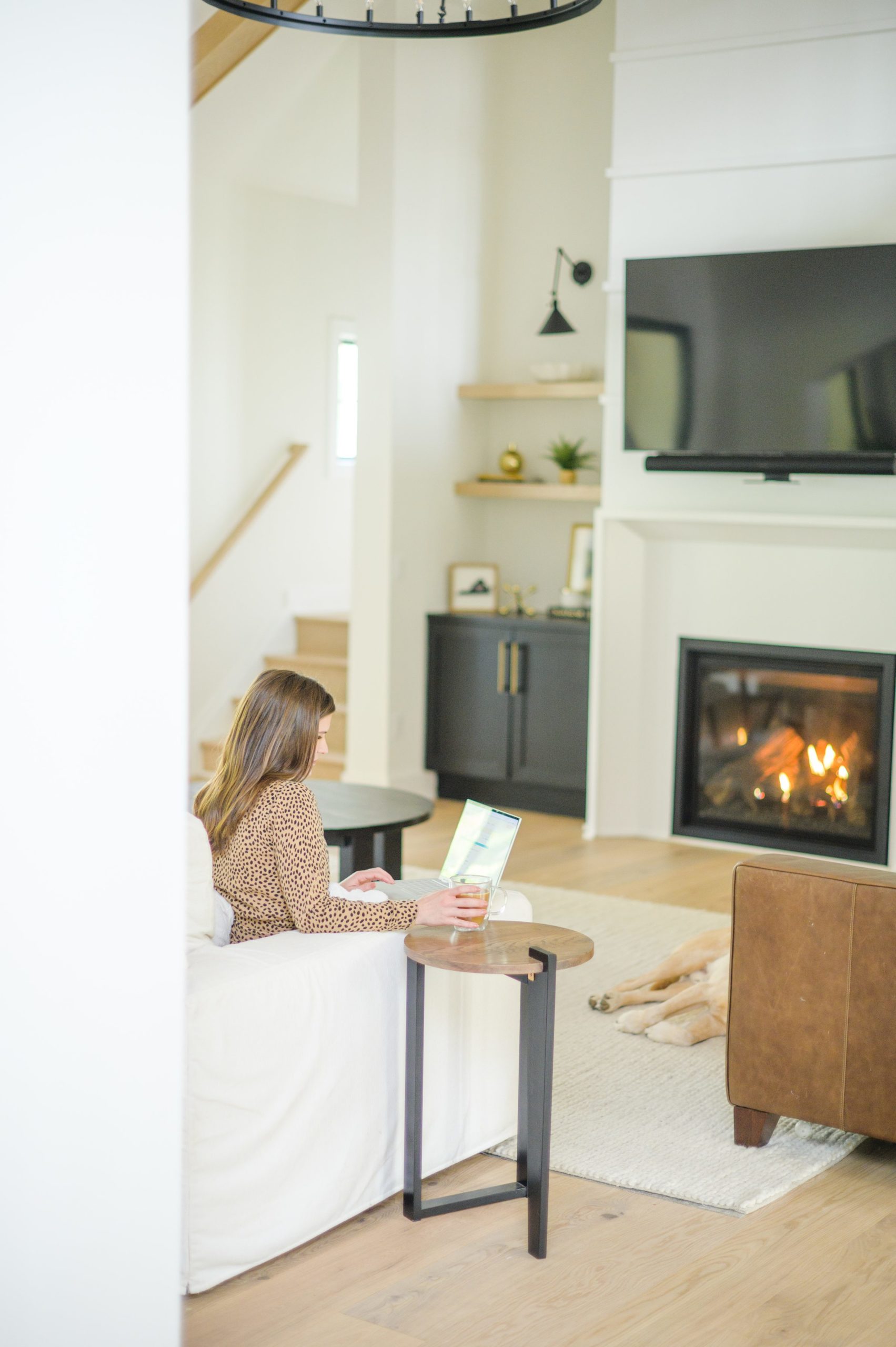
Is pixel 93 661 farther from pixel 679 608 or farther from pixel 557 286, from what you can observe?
pixel 557 286

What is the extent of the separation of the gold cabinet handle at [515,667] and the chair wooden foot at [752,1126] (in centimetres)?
343

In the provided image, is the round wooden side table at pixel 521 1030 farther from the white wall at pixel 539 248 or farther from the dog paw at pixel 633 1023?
the white wall at pixel 539 248

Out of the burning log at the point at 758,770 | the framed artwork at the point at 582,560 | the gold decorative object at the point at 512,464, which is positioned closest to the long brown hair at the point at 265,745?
the burning log at the point at 758,770

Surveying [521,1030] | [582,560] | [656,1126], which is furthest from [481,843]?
[582,560]

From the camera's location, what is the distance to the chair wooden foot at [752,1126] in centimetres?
304

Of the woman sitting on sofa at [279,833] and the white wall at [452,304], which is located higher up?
the white wall at [452,304]

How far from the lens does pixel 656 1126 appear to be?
3.15m

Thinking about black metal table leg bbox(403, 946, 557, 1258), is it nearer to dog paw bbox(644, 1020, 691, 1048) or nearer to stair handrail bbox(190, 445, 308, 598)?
dog paw bbox(644, 1020, 691, 1048)

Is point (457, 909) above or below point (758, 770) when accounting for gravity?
above

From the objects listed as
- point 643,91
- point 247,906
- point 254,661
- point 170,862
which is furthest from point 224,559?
point 170,862

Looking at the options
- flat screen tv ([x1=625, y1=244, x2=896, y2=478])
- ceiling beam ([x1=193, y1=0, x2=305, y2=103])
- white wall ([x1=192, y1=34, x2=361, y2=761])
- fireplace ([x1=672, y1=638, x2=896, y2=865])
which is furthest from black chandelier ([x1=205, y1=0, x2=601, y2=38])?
white wall ([x1=192, y1=34, x2=361, y2=761])

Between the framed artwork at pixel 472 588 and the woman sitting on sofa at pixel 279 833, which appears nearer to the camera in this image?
the woman sitting on sofa at pixel 279 833

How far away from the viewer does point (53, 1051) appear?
1519mm

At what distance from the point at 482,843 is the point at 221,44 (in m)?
4.50
